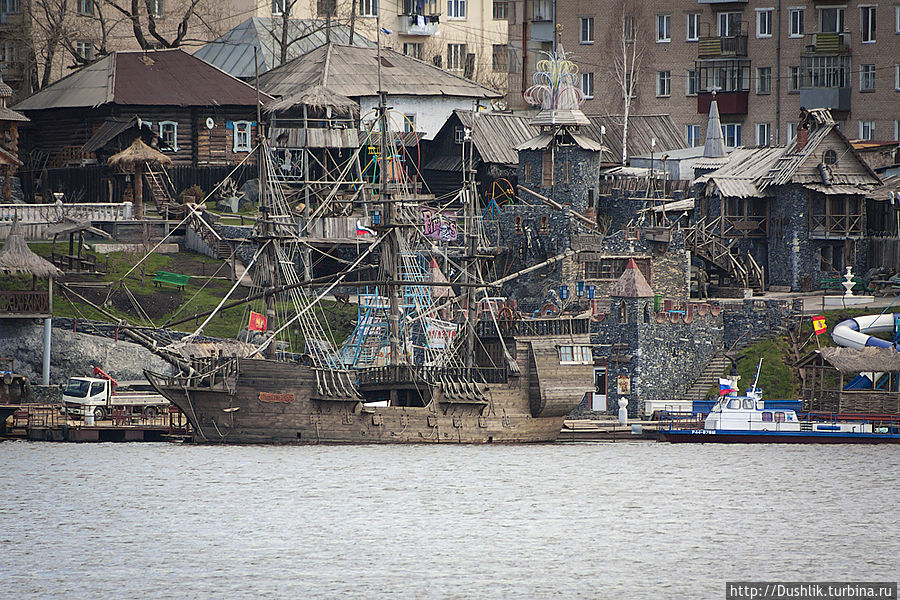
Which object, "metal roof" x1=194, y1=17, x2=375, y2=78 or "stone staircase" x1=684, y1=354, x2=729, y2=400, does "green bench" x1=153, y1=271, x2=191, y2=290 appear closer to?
"stone staircase" x1=684, y1=354, x2=729, y2=400

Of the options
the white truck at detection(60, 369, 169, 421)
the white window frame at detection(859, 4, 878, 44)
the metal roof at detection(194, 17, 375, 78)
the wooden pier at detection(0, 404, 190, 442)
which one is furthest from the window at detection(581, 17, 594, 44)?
the wooden pier at detection(0, 404, 190, 442)

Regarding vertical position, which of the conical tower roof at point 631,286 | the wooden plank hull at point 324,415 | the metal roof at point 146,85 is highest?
the metal roof at point 146,85

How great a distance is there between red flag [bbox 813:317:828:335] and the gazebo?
3097cm

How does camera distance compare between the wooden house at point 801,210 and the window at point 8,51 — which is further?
the window at point 8,51

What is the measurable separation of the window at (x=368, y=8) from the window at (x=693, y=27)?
22.2 m

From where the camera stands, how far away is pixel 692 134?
390 ft

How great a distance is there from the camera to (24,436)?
75.8 metres

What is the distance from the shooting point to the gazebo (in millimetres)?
78812

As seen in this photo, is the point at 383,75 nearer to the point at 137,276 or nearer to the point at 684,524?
the point at 137,276

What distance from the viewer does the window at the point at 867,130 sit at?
114 metres

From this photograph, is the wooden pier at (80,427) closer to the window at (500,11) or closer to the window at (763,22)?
the window at (763,22)

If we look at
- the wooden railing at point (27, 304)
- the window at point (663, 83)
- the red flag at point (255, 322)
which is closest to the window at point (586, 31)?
the window at point (663, 83)

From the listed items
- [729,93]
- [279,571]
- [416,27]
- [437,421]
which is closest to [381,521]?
[279,571]

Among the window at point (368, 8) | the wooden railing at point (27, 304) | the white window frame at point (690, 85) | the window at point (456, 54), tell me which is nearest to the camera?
the wooden railing at point (27, 304)
